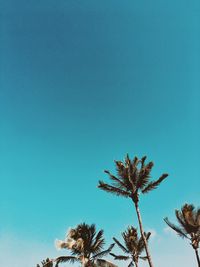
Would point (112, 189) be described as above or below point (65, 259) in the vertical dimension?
above

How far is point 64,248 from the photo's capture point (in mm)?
16125

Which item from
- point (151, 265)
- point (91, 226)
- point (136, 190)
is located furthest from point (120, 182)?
point (151, 265)

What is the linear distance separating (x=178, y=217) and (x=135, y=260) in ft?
17.9

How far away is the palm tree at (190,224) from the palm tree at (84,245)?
5.45 meters

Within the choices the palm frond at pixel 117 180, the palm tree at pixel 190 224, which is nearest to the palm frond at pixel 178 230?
the palm tree at pixel 190 224

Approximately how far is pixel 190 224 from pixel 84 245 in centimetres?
784

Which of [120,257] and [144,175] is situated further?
[120,257]

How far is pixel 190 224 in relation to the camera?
17.8 m

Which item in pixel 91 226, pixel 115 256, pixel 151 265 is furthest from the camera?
pixel 115 256

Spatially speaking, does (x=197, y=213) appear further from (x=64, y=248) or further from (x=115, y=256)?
(x=64, y=248)

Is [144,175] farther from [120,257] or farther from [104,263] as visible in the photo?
[120,257]

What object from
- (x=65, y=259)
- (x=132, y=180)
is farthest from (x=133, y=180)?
(x=65, y=259)

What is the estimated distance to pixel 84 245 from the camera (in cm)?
1711

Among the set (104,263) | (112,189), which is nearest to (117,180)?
(112,189)
